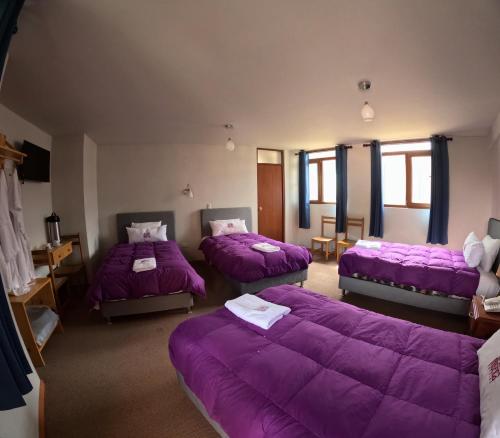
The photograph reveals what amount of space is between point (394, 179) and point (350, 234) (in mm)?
1290

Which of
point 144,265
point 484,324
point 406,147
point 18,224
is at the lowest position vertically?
point 484,324

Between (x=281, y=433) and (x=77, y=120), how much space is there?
146 inches

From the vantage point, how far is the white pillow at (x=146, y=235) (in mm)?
4422

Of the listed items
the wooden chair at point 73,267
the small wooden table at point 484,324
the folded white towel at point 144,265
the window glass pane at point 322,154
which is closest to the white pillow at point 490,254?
the small wooden table at point 484,324

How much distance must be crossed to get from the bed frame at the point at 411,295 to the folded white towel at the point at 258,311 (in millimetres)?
1809

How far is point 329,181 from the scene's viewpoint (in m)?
5.68

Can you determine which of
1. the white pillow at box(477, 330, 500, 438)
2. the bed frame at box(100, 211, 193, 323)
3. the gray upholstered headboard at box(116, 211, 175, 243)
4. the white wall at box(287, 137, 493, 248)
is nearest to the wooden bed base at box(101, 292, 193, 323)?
the bed frame at box(100, 211, 193, 323)

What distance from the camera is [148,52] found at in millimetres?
1944

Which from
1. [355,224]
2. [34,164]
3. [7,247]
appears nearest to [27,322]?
[7,247]

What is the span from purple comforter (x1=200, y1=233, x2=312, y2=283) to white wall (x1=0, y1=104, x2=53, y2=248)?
2205 millimetres

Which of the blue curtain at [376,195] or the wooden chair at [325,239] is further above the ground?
the blue curtain at [376,195]

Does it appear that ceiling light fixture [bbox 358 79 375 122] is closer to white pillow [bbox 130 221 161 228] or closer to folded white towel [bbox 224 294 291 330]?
folded white towel [bbox 224 294 291 330]

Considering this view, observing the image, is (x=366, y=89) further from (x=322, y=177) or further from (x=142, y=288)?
(x=322, y=177)

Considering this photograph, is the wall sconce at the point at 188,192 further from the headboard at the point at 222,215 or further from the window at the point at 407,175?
the window at the point at 407,175
